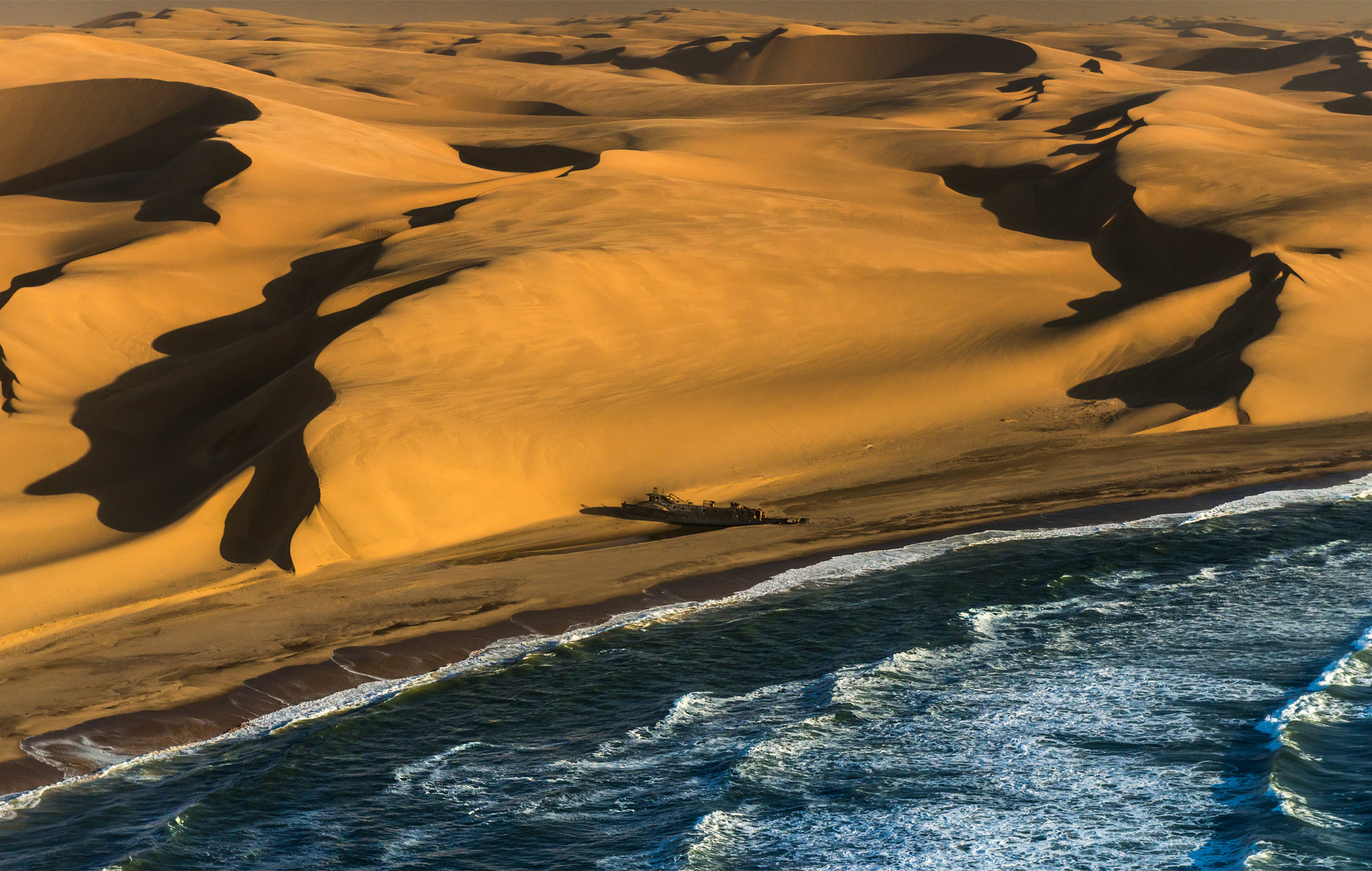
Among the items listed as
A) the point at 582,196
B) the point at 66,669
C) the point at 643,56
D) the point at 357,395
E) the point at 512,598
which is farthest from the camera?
the point at 643,56

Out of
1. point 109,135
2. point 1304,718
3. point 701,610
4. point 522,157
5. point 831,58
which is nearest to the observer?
point 1304,718

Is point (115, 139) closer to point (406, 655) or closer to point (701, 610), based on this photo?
point (406, 655)

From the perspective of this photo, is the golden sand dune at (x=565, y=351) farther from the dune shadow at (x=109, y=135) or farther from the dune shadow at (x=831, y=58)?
the dune shadow at (x=831, y=58)

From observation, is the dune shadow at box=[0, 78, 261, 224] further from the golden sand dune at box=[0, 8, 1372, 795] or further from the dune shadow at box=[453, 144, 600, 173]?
the dune shadow at box=[453, 144, 600, 173]

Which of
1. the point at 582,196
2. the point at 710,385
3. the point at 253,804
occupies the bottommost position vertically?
the point at 253,804

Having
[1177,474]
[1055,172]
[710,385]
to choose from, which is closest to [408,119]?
[1055,172]

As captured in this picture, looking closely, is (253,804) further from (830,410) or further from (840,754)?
(830,410)

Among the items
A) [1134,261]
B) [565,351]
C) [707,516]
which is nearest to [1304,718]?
[707,516]
